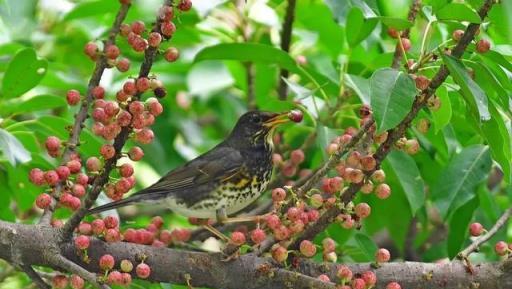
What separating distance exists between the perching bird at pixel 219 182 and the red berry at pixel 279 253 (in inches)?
44.6

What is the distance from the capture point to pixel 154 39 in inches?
123

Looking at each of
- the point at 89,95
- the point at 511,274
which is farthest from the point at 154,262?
the point at 511,274

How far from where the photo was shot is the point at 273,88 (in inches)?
236

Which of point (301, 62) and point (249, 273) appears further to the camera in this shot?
point (301, 62)

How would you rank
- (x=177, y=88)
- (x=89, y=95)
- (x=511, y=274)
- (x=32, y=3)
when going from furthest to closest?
(x=177, y=88) < (x=511, y=274) < (x=89, y=95) < (x=32, y=3)

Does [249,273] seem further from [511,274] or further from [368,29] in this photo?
[368,29]

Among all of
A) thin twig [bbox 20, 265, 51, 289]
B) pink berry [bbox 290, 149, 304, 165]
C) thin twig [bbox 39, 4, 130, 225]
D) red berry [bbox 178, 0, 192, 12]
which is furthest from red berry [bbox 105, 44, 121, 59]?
pink berry [bbox 290, 149, 304, 165]

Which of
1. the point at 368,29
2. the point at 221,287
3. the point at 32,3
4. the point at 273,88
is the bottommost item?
the point at 273,88

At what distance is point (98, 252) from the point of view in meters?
3.61

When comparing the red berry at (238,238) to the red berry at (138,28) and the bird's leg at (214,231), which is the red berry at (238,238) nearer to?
the bird's leg at (214,231)

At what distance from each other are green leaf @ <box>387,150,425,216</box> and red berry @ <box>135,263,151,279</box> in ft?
3.83

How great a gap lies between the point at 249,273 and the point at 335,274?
329mm

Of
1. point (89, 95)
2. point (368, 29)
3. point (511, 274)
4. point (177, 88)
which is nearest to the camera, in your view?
point (89, 95)

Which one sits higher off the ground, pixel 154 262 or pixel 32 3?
pixel 32 3
